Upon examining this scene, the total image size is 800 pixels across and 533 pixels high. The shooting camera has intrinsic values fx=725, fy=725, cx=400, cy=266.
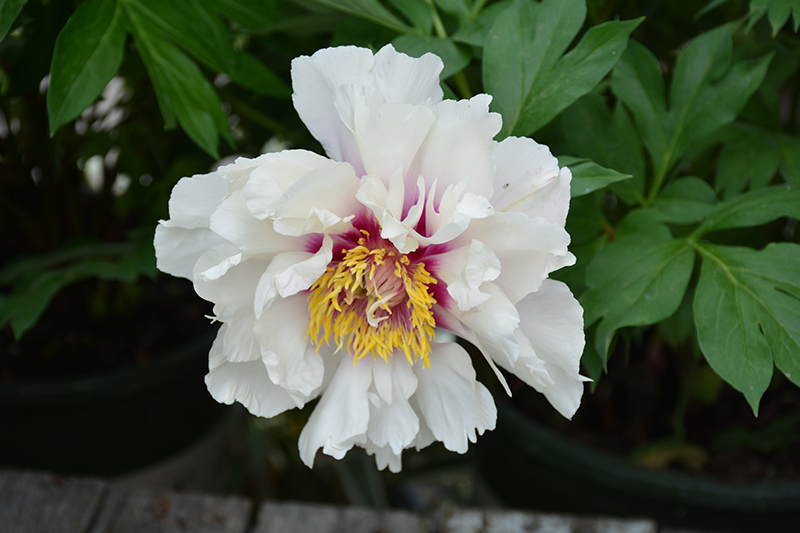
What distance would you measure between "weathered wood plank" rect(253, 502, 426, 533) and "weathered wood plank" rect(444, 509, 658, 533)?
4cm

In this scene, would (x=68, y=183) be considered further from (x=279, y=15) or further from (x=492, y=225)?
(x=492, y=225)

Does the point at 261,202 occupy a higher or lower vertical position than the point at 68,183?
higher

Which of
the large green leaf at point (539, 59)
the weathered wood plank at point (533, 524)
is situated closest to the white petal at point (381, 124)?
the large green leaf at point (539, 59)

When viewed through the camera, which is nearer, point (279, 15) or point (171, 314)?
point (279, 15)

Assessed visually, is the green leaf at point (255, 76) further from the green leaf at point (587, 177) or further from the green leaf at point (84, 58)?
the green leaf at point (587, 177)

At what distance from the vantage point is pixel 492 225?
402 mm

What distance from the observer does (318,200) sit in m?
0.41

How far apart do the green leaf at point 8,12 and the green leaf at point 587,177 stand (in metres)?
0.39

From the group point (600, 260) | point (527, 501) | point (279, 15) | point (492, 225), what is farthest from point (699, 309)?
point (527, 501)

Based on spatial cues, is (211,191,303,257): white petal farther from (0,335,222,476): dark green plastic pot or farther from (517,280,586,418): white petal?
(0,335,222,476): dark green plastic pot

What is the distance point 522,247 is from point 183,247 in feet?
0.70

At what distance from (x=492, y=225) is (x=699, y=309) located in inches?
7.6

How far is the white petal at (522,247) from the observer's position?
39 centimetres

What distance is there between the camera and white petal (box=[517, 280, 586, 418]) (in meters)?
0.42
